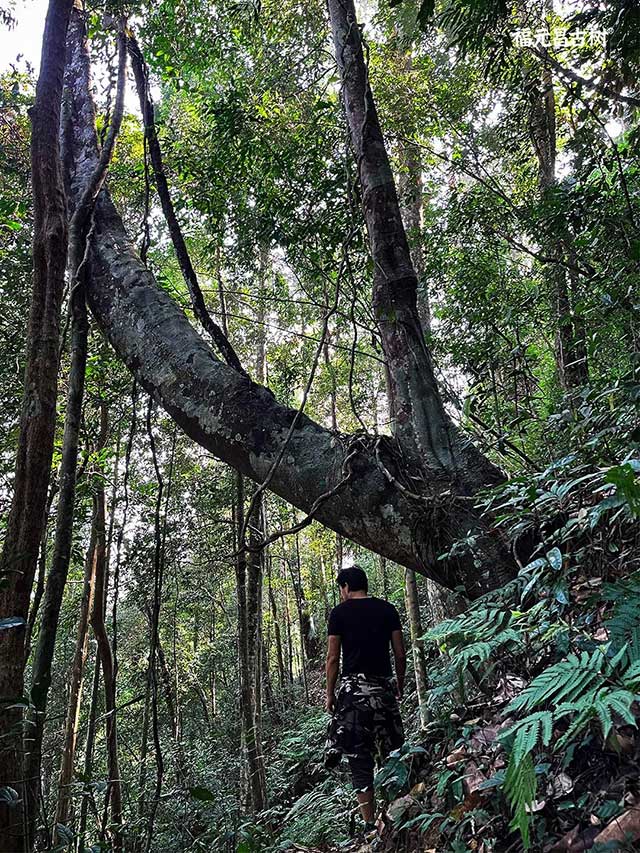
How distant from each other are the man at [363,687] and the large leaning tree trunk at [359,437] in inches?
41.3

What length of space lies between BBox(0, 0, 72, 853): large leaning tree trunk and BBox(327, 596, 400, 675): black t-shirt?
6.29 feet

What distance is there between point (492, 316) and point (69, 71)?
4279 mm

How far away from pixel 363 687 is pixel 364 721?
0.59ft

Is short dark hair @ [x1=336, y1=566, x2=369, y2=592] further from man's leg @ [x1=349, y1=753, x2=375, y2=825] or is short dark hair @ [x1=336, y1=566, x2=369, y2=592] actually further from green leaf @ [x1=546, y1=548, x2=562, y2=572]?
green leaf @ [x1=546, y1=548, x2=562, y2=572]

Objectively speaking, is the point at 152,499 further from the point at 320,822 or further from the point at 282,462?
the point at 282,462

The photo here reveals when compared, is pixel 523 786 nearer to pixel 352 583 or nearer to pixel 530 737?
pixel 530 737

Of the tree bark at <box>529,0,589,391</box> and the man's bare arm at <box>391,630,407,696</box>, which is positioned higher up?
the tree bark at <box>529,0,589,391</box>

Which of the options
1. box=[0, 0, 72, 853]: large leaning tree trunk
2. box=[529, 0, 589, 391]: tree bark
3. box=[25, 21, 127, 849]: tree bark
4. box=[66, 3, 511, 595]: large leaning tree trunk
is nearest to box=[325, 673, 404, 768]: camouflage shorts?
box=[66, 3, 511, 595]: large leaning tree trunk

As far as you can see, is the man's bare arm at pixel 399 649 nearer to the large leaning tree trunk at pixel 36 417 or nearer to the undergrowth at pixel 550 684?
the undergrowth at pixel 550 684

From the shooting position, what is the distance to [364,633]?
3.47 meters

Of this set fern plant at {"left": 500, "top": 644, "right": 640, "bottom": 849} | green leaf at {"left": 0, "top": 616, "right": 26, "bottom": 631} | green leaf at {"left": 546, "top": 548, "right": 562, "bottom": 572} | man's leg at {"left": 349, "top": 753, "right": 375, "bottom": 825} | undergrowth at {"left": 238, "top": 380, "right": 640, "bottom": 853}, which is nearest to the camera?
fern plant at {"left": 500, "top": 644, "right": 640, "bottom": 849}

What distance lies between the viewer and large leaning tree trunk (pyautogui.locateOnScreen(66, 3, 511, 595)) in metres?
2.55

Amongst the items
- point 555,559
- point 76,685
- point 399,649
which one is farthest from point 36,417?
point 76,685

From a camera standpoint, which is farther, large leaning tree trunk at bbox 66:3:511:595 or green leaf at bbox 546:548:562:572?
large leaning tree trunk at bbox 66:3:511:595
